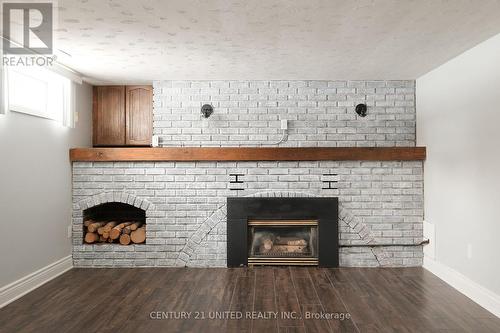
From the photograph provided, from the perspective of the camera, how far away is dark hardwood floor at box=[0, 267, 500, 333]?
2502 millimetres

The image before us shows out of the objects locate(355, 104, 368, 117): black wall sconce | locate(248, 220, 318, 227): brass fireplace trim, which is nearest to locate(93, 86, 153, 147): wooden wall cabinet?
locate(248, 220, 318, 227): brass fireplace trim

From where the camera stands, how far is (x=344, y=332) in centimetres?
238

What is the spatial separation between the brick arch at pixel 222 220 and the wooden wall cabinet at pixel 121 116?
1.30 meters

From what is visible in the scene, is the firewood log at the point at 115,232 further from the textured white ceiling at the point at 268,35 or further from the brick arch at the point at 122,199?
the textured white ceiling at the point at 268,35

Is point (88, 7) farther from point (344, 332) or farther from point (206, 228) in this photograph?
point (344, 332)

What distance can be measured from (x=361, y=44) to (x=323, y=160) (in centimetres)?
142

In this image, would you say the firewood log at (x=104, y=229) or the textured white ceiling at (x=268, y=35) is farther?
the firewood log at (x=104, y=229)

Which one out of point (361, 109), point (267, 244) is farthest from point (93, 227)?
point (361, 109)

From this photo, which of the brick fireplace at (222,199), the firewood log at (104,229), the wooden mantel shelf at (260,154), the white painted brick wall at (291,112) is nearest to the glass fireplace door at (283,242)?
the brick fireplace at (222,199)

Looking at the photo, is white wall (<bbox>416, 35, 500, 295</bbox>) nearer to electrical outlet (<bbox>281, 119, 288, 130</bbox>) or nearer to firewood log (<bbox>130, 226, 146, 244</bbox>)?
electrical outlet (<bbox>281, 119, 288, 130</bbox>)

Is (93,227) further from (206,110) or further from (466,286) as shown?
(466,286)

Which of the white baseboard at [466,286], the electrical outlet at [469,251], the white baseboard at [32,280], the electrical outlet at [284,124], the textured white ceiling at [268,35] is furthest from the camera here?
the electrical outlet at [284,124]

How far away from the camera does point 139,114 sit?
428cm

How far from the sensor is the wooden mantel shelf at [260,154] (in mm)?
3852
